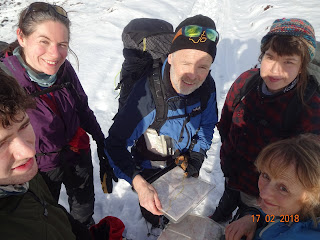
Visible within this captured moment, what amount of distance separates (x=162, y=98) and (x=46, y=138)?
0.99 meters

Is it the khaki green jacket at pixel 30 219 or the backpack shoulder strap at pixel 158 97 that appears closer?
the khaki green jacket at pixel 30 219

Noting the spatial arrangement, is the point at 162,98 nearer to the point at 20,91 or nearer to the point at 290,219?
the point at 20,91

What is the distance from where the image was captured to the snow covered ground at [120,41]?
303 cm

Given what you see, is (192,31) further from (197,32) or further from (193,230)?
(193,230)

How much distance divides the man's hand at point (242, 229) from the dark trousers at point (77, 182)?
56.7 inches

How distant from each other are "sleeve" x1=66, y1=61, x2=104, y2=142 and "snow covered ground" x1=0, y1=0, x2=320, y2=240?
2.90 ft

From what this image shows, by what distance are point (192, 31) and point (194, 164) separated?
1.14m

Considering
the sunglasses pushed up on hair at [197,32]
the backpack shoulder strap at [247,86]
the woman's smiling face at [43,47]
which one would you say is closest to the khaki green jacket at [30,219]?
the woman's smiling face at [43,47]

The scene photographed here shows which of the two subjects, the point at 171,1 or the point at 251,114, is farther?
the point at 171,1

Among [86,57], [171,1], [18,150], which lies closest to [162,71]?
[18,150]

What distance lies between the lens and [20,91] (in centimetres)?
102

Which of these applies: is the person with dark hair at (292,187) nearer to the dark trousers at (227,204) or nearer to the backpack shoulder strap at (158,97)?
the backpack shoulder strap at (158,97)

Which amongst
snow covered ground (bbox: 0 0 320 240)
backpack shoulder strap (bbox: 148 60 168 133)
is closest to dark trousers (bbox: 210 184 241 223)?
snow covered ground (bbox: 0 0 320 240)

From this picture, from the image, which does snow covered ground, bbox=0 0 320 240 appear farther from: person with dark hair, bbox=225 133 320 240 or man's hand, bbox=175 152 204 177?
person with dark hair, bbox=225 133 320 240
